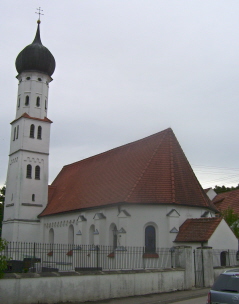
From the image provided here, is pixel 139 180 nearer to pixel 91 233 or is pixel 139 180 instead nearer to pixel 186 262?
pixel 91 233

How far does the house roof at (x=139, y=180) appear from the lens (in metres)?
25.5

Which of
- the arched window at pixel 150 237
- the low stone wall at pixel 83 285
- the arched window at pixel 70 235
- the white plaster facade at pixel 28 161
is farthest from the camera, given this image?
the white plaster facade at pixel 28 161

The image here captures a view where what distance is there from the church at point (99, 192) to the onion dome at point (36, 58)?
9 centimetres

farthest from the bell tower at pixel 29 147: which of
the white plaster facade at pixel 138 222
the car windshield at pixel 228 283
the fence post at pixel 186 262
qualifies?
the car windshield at pixel 228 283

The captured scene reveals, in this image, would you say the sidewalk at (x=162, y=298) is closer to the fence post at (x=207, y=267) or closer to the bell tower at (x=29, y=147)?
the fence post at (x=207, y=267)

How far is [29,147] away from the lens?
3691cm

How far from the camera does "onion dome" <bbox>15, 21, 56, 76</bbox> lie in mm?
36938

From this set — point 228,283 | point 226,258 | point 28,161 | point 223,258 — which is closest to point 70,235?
point 28,161

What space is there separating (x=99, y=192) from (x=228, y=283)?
2049 cm

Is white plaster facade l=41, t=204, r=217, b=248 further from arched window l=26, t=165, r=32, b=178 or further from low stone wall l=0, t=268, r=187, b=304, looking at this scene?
arched window l=26, t=165, r=32, b=178

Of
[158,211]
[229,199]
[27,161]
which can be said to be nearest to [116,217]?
[158,211]

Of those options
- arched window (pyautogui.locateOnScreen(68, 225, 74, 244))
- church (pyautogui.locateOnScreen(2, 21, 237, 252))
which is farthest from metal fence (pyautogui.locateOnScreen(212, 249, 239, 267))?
arched window (pyautogui.locateOnScreen(68, 225, 74, 244))

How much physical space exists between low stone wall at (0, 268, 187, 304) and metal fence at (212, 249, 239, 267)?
4.34 metres

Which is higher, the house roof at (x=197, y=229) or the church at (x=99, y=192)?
the church at (x=99, y=192)
